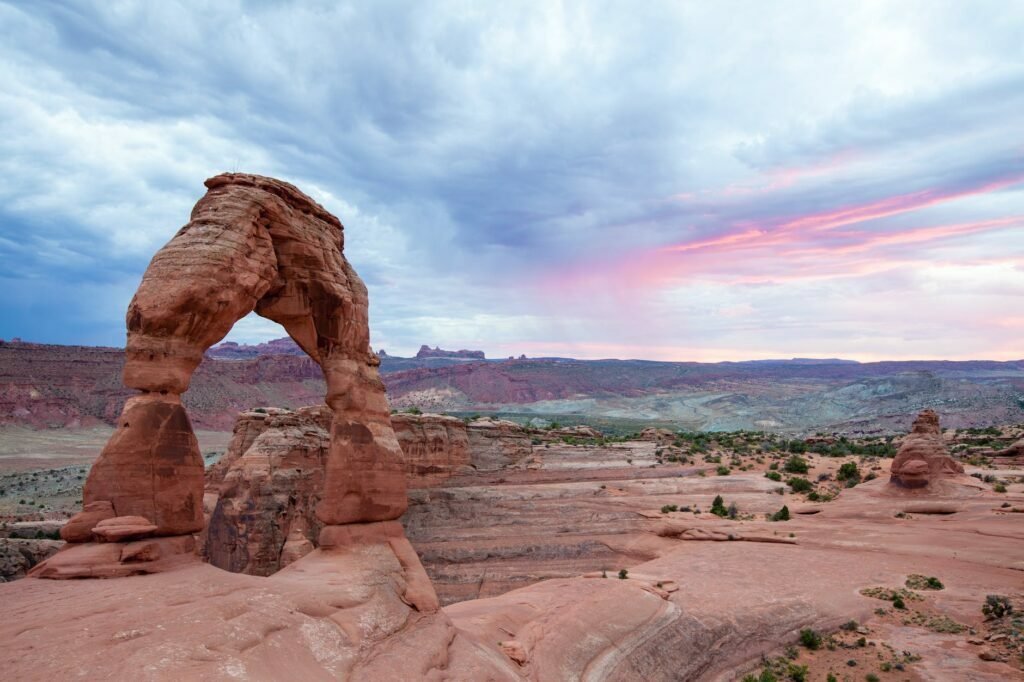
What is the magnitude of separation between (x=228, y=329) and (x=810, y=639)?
651 inches

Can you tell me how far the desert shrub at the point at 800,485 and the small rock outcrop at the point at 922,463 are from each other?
185 inches

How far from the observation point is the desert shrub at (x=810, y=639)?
1602 cm

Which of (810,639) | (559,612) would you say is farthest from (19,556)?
(810,639)

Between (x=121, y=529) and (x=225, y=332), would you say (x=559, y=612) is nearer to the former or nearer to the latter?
(x=121, y=529)

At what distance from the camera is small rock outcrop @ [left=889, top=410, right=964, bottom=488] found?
2848 centimetres

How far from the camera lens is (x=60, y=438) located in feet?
256

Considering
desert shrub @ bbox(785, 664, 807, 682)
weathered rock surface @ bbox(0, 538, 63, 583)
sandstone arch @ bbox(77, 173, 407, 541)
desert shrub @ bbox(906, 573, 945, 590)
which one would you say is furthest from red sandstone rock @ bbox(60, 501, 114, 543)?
desert shrub @ bbox(906, 573, 945, 590)

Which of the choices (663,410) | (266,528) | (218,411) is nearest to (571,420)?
(663,410)

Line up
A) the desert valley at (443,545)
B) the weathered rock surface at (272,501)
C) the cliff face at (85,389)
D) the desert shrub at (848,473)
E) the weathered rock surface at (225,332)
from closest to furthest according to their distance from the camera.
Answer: the desert valley at (443,545) → the weathered rock surface at (225,332) → the weathered rock surface at (272,501) → the desert shrub at (848,473) → the cliff face at (85,389)

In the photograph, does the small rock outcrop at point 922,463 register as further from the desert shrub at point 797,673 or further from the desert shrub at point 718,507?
the desert shrub at point 797,673

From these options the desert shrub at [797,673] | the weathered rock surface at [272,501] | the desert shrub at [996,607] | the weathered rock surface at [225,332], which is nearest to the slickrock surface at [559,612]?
the desert shrub at [996,607]

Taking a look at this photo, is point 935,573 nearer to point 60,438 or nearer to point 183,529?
point 183,529

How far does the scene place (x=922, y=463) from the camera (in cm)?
2845

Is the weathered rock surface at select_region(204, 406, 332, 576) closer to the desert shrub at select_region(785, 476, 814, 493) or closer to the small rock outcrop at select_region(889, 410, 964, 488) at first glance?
the desert shrub at select_region(785, 476, 814, 493)
